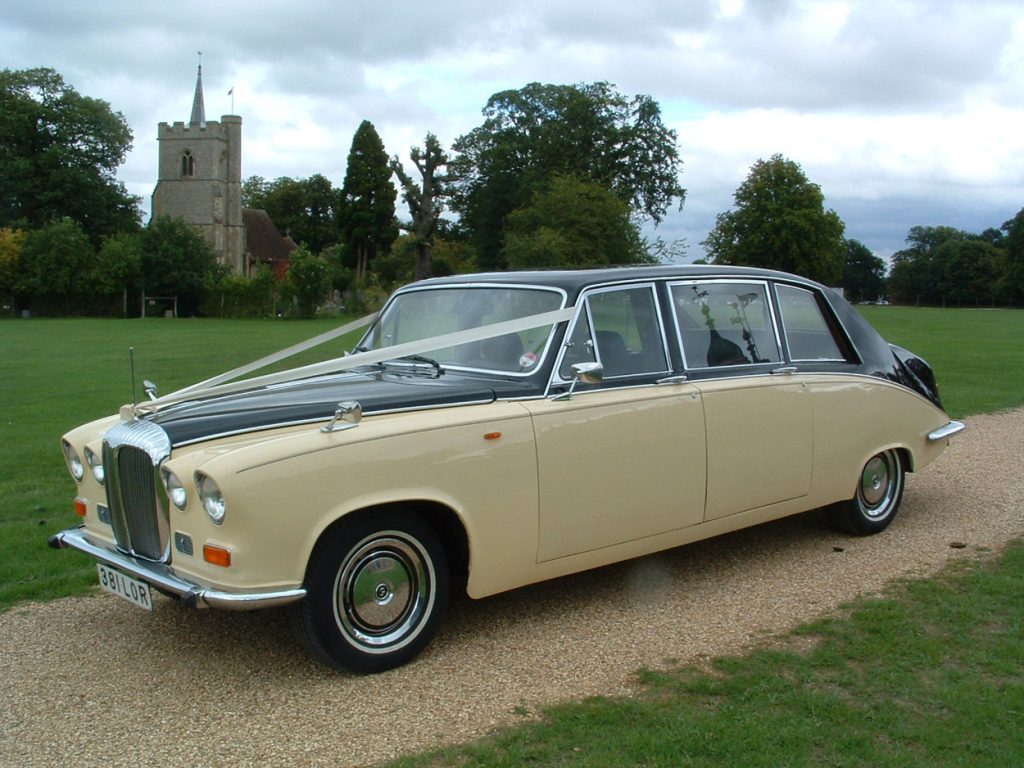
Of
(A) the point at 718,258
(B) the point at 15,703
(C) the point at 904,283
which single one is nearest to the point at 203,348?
(B) the point at 15,703

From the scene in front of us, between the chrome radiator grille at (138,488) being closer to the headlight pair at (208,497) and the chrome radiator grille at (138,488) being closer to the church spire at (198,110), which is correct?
the headlight pair at (208,497)

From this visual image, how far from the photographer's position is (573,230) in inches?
2063

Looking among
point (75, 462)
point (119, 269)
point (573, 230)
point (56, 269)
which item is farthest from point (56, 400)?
point (56, 269)

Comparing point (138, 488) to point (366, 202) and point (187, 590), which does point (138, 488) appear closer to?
point (187, 590)

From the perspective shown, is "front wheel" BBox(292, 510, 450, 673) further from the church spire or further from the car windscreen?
the church spire

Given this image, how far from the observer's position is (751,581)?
5.85 m

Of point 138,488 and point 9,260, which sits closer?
point 138,488

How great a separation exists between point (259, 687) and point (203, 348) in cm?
2604

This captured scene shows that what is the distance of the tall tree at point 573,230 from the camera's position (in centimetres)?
5050

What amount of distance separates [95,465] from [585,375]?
2.52 metres

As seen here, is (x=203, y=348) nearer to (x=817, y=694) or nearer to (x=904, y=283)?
(x=817, y=694)

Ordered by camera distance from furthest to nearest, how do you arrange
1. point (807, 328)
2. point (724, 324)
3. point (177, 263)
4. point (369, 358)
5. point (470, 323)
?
point (177, 263), point (807, 328), point (724, 324), point (470, 323), point (369, 358)

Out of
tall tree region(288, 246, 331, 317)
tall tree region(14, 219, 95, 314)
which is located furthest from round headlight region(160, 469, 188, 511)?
tall tree region(14, 219, 95, 314)

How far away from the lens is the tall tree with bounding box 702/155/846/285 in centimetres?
6569
